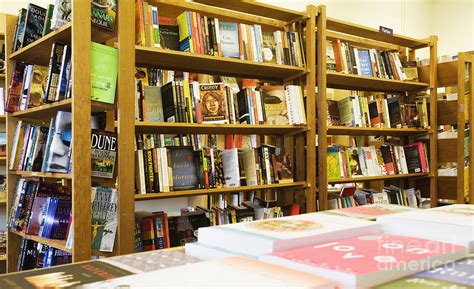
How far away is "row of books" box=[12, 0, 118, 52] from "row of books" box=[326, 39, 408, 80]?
170cm

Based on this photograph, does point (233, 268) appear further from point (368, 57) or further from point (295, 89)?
point (368, 57)

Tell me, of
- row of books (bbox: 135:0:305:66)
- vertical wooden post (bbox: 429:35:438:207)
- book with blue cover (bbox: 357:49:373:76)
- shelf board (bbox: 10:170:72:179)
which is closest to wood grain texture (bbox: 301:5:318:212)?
row of books (bbox: 135:0:305:66)

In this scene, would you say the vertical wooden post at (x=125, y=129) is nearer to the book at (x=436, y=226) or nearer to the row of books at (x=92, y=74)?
the row of books at (x=92, y=74)

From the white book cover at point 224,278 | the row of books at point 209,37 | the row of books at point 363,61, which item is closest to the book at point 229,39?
the row of books at point 209,37

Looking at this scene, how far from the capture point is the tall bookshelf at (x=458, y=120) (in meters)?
3.75

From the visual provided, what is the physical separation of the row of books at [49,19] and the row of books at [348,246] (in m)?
1.45

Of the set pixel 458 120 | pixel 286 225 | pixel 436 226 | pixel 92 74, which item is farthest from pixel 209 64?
pixel 458 120

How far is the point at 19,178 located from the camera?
271 centimetres

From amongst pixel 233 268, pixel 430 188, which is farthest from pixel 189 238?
pixel 430 188

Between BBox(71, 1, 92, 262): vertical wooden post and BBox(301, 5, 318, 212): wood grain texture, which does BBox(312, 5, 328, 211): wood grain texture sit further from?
BBox(71, 1, 92, 262): vertical wooden post

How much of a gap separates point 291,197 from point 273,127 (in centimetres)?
57

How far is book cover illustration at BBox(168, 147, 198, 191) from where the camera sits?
247 cm

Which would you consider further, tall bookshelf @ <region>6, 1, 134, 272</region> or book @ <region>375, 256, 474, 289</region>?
tall bookshelf @ <region>6, 1, 134, 272</region>

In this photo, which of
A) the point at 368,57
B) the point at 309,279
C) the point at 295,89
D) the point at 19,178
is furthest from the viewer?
the point at 368,57
